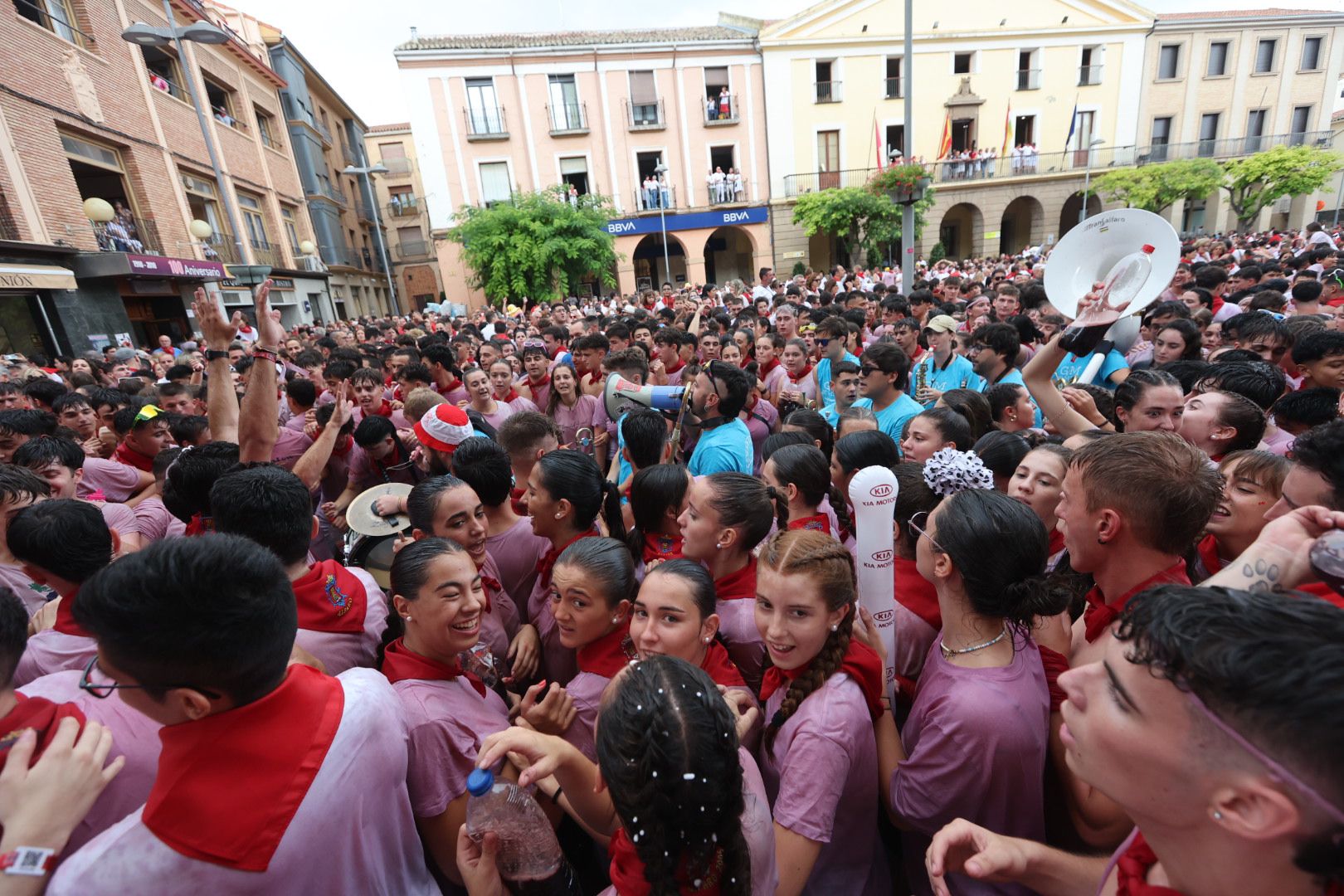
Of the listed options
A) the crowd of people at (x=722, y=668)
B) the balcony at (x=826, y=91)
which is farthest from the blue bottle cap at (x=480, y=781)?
the balcony at (x=826, y=91)

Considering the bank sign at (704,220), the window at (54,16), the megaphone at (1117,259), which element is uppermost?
the window at (54,16)

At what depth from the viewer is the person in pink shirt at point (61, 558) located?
200 centimetres

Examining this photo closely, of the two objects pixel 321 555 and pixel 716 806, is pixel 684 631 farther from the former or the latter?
pixel 321 555

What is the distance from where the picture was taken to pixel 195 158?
16750 millimetres

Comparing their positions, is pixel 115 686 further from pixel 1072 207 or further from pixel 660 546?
pixel 1072 207

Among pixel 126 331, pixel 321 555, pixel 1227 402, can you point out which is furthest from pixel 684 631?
pixel 126 331

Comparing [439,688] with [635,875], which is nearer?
[635,875]

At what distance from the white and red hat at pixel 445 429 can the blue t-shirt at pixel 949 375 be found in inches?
148

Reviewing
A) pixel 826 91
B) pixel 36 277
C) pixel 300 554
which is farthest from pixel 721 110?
pixel 300 554

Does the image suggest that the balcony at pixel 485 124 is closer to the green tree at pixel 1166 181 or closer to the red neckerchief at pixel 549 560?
the green tree at pixel 1166 181

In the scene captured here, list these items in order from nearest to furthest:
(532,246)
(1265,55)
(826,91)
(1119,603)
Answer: (1119,603) → (532,246) → (826,91) → (1265,55)

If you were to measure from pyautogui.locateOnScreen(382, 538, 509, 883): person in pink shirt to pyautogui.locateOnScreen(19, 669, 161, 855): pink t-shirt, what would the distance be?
0.59 meters

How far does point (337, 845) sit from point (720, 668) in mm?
1187

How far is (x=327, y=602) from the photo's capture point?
219cm
